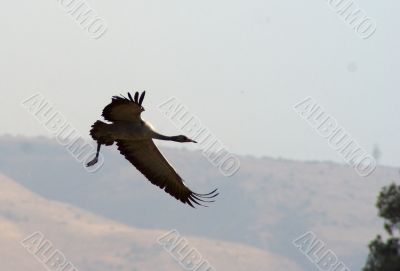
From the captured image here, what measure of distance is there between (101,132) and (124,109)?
1.13m

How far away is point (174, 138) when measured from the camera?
79.2 ft

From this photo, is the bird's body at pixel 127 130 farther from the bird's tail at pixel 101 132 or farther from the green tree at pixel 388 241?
the green tree at pixel 388 241

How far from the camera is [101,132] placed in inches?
934

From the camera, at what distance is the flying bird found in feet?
75.0

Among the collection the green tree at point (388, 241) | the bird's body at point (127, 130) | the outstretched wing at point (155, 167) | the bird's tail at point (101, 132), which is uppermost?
the green tree at point (388, 241)

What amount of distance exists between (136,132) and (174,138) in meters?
1.11

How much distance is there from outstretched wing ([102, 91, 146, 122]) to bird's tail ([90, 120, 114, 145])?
0.37m

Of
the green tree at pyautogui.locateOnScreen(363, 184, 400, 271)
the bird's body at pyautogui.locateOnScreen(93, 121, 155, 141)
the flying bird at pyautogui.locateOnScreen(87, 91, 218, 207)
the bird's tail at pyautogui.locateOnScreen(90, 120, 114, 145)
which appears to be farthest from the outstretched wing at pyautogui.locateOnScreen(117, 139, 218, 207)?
the green tree at pyautogui.locateOnScreen(363, 184, 400, 271)

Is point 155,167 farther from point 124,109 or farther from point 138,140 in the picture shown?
point 124,109

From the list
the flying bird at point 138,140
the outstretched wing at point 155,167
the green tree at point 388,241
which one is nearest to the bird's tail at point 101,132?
the flying bird at point 138,140

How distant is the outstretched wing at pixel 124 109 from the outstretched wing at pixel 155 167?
227cm

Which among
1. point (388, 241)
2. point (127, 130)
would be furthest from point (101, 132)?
point (388, 241)

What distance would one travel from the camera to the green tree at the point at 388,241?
5494 cm

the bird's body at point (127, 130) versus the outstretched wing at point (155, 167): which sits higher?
the outstretched wing at point (155, 167)
